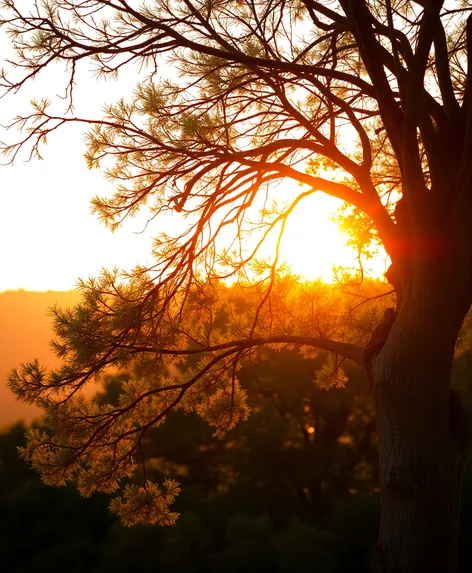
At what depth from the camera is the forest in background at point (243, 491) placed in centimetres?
1106

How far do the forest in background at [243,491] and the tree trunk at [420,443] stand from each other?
23.6 feet

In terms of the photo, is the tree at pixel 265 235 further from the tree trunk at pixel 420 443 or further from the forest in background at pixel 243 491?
the forest in background at pixel 243 491

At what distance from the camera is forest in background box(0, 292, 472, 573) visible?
36.3ft

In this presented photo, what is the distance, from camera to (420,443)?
3.74m

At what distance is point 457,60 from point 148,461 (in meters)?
10.2

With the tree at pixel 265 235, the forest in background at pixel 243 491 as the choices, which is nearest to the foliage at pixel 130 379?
the tree at pixel 265 235

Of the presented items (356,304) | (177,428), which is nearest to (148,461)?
(177,428)

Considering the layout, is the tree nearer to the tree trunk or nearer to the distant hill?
the tree trunk

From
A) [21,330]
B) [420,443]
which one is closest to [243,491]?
[420,443]

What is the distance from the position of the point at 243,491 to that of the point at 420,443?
984 cm

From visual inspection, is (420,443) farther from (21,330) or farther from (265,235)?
(21,330)

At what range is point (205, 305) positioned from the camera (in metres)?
5.01

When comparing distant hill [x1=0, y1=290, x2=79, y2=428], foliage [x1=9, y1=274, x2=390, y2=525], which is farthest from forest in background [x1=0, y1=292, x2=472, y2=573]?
distant hill [x1=0, y1=290, x2=79, y2=428]

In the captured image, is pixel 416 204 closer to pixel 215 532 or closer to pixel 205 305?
pixel 205 305
